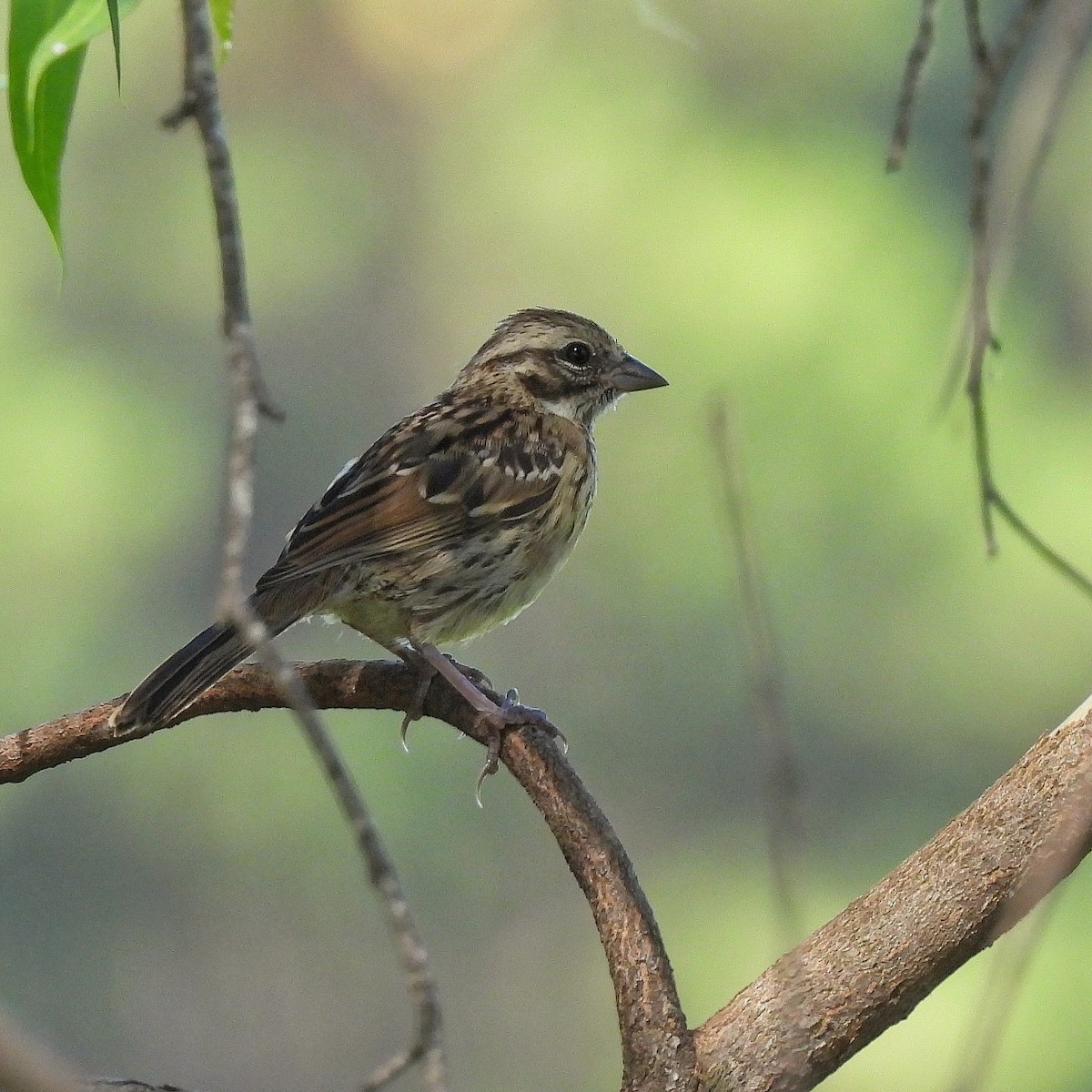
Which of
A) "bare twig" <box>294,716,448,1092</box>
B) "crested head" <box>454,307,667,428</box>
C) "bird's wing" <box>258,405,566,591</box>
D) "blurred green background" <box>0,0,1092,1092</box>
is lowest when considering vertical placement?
"blurred green background" <box>0,0,1092,1092</box>

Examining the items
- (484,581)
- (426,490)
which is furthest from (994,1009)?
(426,490)

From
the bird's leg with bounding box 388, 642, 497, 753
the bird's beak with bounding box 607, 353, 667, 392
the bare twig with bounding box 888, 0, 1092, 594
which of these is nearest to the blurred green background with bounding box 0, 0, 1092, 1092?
the bird's beak with bounding box 607, 353, 667, 392

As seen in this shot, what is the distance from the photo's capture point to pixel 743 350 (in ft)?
36.6

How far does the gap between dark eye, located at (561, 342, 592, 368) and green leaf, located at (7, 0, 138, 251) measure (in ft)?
5.72

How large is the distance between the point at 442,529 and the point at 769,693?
1.33m

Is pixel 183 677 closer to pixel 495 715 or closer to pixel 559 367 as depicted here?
pixel 495 715

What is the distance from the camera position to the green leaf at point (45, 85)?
148cm

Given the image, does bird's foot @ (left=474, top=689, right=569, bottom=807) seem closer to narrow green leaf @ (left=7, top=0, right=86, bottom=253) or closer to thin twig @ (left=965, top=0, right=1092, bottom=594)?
thin twig @ (left=965, top=0, right=1092, bottom=594)

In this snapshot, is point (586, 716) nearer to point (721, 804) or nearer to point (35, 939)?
point (721, 804)

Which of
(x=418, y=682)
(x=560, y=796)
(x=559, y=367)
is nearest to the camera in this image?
(x=560, y=796)

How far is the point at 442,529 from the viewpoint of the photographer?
109 inches

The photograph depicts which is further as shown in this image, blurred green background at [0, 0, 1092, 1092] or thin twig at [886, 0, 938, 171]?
blurred green background at [0, 0, 1092, 1092]

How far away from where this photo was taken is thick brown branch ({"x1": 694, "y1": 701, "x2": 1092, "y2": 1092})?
1.67 m

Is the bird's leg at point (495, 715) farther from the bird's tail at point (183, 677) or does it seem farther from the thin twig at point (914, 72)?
the thin twig at point (914, 72)
